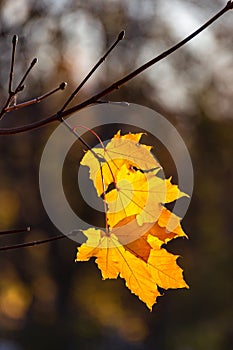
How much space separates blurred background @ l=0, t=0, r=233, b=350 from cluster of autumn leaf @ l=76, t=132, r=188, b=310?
6875 millimetres

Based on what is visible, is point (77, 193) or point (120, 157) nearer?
point (120, 157)

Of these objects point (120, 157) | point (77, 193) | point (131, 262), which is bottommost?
point (131, 262)

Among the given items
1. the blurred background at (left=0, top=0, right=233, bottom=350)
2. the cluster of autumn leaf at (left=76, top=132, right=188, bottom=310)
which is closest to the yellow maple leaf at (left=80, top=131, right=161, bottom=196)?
the cluster of autumn leaf at (left=76, top=132, right=188, bottom=310)

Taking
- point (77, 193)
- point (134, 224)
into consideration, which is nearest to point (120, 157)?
point (134, 224)

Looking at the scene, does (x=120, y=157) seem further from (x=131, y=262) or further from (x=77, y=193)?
(x=77, y=193)

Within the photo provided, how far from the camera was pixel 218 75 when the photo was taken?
8.95 meters

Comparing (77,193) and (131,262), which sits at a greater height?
(77,193)

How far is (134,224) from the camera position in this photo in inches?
34.3

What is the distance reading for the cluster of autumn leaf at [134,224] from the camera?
858 mm

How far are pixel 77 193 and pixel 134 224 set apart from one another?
26.1ft

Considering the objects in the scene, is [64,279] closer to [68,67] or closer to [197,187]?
[197,187]

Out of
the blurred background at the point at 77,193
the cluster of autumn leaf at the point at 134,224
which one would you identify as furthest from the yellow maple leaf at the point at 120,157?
the blurred background at the point at 77,193

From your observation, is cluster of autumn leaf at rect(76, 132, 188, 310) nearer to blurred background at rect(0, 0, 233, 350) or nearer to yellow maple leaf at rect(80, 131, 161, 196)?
yellow maple leaf at rect(80, 131, 161, 196)

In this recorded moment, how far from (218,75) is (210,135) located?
74 centimetres
